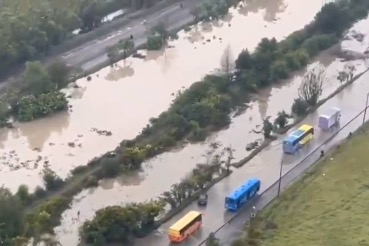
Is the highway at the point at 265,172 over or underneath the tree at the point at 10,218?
underneath

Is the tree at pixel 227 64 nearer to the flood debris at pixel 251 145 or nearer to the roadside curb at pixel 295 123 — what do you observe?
the roadside curb at pixel 295 123

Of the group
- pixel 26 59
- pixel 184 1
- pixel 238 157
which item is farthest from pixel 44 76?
pixel 184 1

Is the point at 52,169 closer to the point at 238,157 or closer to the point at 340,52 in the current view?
the point at 238,157

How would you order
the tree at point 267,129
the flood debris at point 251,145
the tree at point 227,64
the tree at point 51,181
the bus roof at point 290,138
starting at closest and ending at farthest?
the tree at point 51,181 < the bus roof at point 290,138 < the flood debris at point 251,145 < the tree at point 267,129 < the tree at point 227,64

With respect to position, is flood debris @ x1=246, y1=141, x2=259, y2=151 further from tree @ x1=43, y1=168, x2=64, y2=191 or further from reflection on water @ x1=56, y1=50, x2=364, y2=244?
tree @ x1=43, y1=168, x2=64, y2=191

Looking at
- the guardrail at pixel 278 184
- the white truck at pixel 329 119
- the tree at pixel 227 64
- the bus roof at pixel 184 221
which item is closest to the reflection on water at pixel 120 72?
the tree at pixel 227 64

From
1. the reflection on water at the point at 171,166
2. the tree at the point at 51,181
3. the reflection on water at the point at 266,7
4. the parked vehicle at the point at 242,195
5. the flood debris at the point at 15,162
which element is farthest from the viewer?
the reflection on water at the point at 266,7

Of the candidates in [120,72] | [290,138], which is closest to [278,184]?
[290,138]
